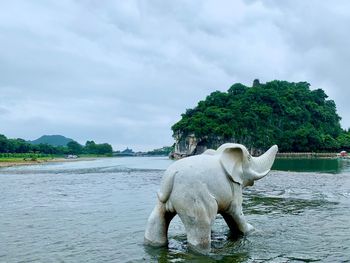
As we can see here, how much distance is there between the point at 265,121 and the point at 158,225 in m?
126

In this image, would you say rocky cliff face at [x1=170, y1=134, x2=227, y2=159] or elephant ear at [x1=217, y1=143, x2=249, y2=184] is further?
rocky cliff face at [x1=170, y1=134, x2=227, y2=159]

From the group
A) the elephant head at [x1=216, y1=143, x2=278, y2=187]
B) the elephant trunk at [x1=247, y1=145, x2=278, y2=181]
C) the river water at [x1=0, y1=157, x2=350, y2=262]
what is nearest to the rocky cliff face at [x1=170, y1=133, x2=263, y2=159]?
the river water at [x1=0, y1=157, x2=350, y2=262]

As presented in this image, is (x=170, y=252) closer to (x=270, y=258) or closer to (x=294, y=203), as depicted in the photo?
(x=270, y=258)

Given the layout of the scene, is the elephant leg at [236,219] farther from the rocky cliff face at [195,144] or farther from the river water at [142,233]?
the rocky cliff face at [195,144]

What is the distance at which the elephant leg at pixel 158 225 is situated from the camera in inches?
341

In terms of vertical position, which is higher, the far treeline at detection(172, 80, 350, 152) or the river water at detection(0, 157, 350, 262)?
the far treeline at detection(172, 80, 350, 152)

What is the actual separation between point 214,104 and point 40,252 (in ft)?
426

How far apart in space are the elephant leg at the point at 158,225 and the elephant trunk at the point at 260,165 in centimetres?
193

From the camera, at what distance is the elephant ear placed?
8445mm

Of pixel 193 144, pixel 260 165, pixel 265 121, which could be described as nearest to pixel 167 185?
pixel 260 165

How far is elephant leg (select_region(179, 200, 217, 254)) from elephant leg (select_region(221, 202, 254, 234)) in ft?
2.76

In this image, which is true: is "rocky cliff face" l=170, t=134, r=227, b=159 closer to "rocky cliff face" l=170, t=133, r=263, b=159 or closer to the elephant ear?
"rocky cliff face" l=170, t=133, r=263, b=159

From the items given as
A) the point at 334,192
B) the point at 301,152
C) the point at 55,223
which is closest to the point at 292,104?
the point at 301,152

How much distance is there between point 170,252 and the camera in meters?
8.50
